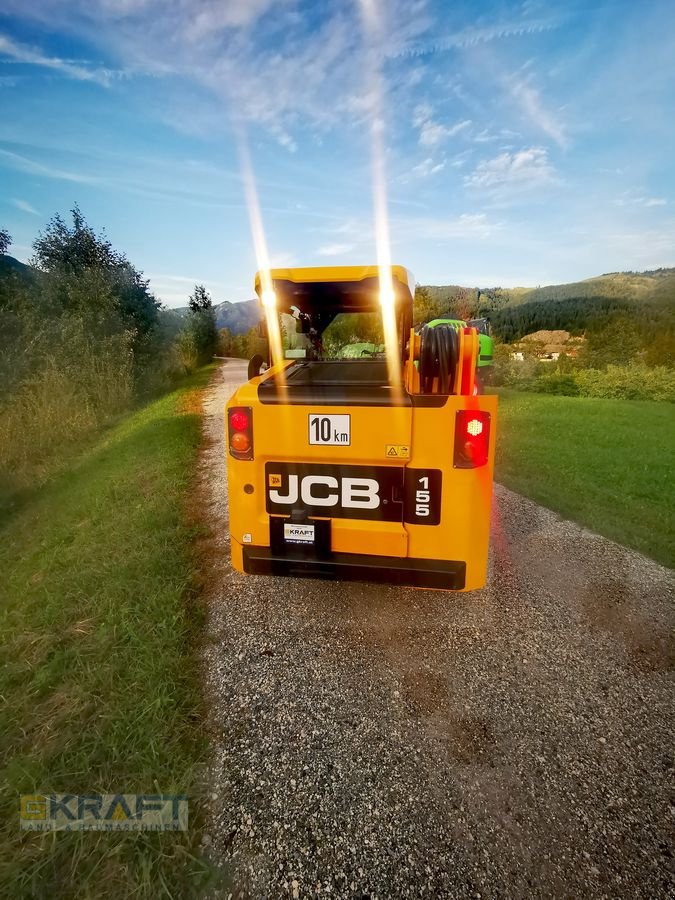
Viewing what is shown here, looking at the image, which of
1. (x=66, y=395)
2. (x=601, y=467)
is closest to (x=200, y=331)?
(x=66, y=395)

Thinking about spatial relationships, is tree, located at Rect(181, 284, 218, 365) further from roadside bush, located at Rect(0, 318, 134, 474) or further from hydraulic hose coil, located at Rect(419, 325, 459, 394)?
hydraulic hose coil, located at Rect(419, 325, 459, 394)

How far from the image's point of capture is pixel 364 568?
3023 mm

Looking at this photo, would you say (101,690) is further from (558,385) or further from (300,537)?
(558,385)

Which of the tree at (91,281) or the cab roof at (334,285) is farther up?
the tree at (91,281)

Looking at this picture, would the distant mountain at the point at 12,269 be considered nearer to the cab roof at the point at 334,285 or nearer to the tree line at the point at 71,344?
the tree line at the point at 71,344

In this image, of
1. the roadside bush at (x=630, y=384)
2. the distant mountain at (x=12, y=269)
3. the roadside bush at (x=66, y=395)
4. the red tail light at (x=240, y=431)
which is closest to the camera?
the red tail light at (x=240, y=431)

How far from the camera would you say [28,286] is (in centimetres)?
1631

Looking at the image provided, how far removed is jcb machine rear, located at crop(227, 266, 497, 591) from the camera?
277 cm

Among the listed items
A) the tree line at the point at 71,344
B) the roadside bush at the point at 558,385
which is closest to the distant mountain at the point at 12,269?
the tree line at the point at 71,344

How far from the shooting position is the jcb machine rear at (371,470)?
277cm

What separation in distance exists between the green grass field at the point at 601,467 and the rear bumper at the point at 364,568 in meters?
2.83

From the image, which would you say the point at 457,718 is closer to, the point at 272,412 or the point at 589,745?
the point at 589,745

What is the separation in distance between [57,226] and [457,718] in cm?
2414

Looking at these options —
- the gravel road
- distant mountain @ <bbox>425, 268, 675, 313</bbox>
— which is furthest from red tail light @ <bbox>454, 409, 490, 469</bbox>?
distant mountain @ <bbox>425, 268, 675, 313</bbox>
